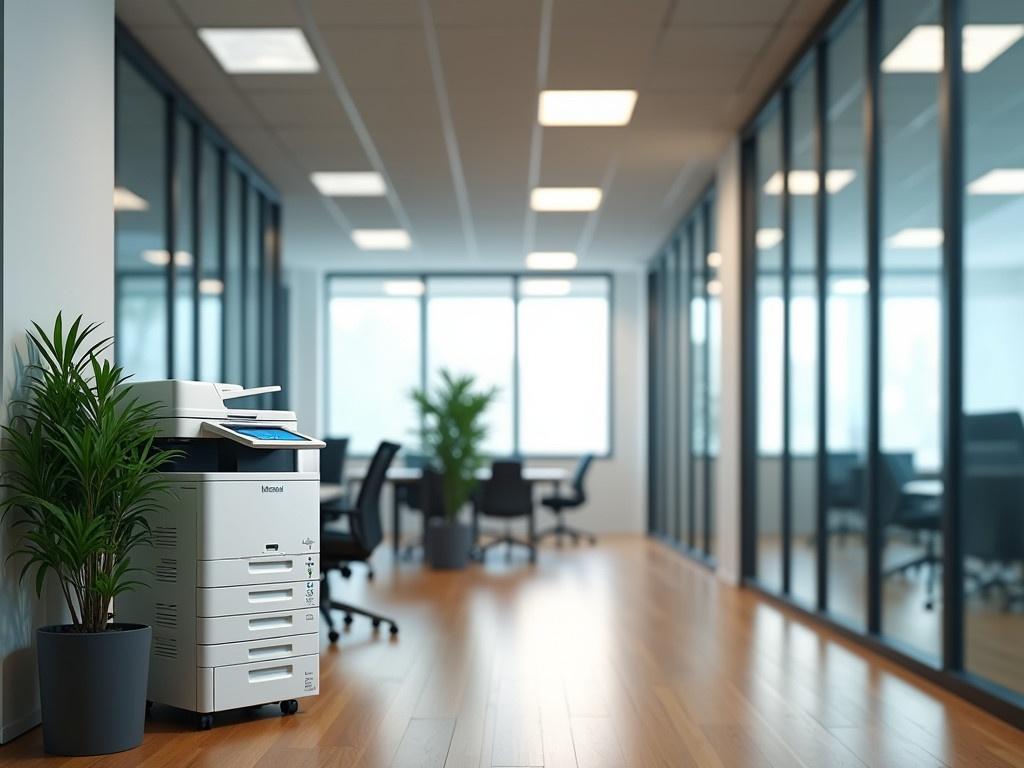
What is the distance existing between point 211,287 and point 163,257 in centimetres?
112

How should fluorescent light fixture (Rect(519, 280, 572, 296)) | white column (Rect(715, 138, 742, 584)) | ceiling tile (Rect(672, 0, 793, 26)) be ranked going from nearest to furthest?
ceiling tile (Rect(672, 0, 793, 26)) → white column (Rect(715, 138, 742, 584)) → fluorescent light fixture (Rect(519, 280, 572, 296))

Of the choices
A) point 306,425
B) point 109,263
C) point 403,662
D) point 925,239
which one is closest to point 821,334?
point 925,239

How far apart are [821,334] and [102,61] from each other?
3706 mm

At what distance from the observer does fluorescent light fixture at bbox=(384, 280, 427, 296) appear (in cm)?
1323

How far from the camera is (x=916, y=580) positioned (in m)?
4.70

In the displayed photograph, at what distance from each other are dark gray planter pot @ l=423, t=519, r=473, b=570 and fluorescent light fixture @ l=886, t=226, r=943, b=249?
5065 mm

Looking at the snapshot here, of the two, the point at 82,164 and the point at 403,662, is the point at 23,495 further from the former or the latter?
the point at 403,662

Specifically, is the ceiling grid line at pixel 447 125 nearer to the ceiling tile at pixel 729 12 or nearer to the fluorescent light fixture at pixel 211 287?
the ceiling tile at pixel 729 12

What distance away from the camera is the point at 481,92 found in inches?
254

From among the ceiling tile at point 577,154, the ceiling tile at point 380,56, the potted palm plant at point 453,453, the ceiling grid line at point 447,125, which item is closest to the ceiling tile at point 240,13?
the ceiling tile at point 380,56

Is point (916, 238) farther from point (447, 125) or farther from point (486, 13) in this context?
point (447, 125)

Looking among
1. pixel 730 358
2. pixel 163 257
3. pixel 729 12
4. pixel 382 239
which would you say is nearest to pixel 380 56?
pixel 163 257

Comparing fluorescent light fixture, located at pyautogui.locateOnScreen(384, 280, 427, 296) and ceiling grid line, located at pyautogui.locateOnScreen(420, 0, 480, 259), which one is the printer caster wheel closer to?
ceiling grid line, located at pyautogui.locateOnScreen(420, 0, 480, 259)

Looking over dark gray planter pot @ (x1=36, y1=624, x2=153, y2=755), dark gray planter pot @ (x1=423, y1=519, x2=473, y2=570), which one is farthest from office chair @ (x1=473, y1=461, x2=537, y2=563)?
dark gray planter pot @ (x1=36, y1=624, x2=153, y2=755)
